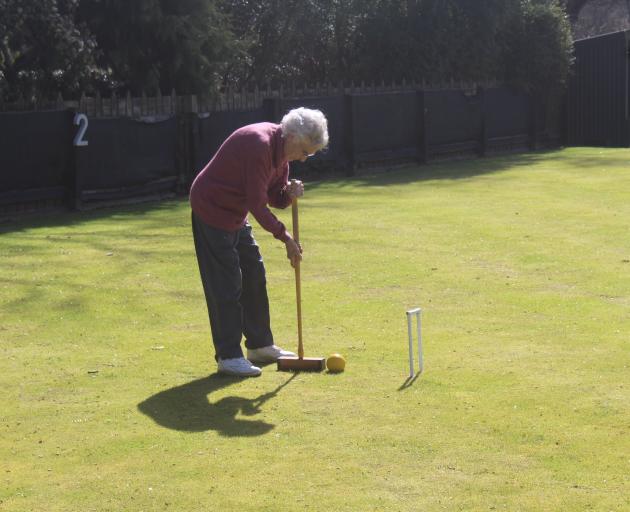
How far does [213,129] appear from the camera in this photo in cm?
2080

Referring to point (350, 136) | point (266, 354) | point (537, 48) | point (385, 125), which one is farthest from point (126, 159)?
point (537, 48)

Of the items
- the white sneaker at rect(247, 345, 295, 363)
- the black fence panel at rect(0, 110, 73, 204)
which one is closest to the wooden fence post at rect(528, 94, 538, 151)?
the black fence panel at rect(0, 110, 73, 204)

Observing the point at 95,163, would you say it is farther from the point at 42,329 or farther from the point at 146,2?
the point at 42,329

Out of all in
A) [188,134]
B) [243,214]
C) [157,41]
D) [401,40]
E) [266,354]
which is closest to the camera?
[243,214]

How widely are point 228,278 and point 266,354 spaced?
696 mm

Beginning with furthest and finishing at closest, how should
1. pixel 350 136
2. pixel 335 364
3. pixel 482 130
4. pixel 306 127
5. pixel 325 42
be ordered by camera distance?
pixel 325 42, pixel 482 130, pixel 350 136, pixel 335 364, pixel 306 127

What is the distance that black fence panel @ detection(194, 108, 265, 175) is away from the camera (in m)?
20.5

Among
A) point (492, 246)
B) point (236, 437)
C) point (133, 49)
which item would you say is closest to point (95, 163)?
point (133, 49)

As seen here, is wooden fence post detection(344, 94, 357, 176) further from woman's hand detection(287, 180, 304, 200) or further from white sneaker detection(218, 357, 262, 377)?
white sneaker detection(218, 357, 262, 377)

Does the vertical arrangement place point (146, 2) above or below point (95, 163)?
above

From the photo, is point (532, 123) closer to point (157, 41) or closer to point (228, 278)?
point (157, 41)

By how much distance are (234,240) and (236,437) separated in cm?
167

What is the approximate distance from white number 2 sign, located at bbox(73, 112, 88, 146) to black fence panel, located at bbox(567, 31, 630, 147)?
16.8 meters

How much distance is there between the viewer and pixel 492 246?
13.3 m
